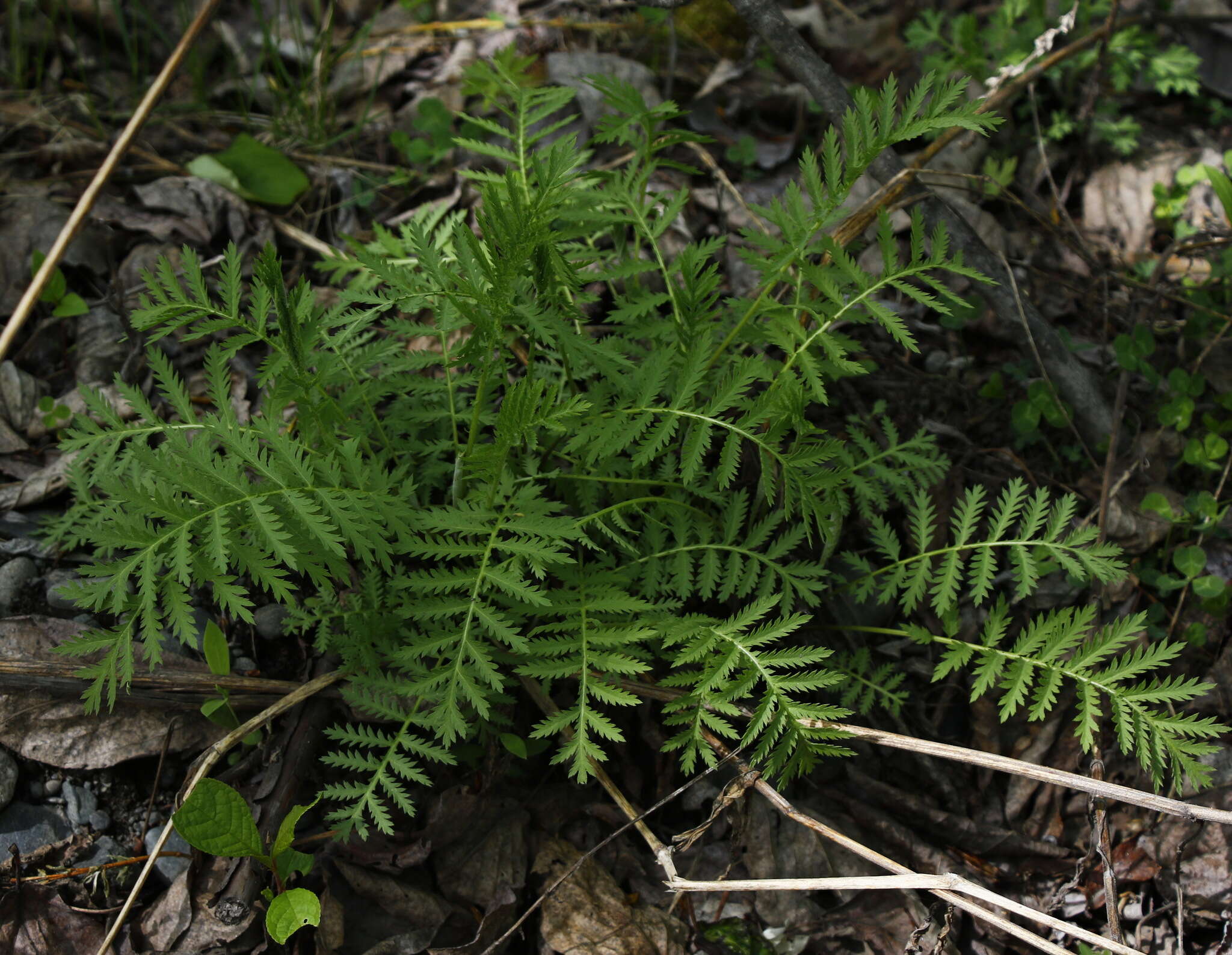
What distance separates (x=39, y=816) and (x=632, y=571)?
1542 millimetres

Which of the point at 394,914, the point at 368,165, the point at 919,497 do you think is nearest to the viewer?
the point at 394,914

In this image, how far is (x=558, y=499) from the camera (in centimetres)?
264

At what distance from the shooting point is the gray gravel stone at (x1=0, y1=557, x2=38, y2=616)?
241cm

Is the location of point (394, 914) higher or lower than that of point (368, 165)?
lower

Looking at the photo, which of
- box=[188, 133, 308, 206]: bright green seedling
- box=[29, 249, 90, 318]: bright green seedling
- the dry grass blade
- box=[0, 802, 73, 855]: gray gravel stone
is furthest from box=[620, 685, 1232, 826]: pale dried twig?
box=[188, 133, 308, 206]: bright green seedling

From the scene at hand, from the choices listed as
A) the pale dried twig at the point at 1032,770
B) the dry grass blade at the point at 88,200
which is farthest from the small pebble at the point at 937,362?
the dry grass blade at the point at 88,200

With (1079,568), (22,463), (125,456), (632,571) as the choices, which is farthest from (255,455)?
(1079,568)

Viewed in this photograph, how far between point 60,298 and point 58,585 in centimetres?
97

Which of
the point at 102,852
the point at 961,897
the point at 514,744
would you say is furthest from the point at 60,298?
the point at 961,897

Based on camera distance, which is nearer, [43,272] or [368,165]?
[43,272]

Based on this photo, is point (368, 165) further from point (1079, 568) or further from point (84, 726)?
point (1079, 568)

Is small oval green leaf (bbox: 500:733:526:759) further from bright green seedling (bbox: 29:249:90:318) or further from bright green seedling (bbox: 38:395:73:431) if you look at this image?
bright green seedling (bbox: 29:249:90:318)

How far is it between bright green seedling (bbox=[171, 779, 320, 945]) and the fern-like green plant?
173 mm

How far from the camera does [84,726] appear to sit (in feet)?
7.44
